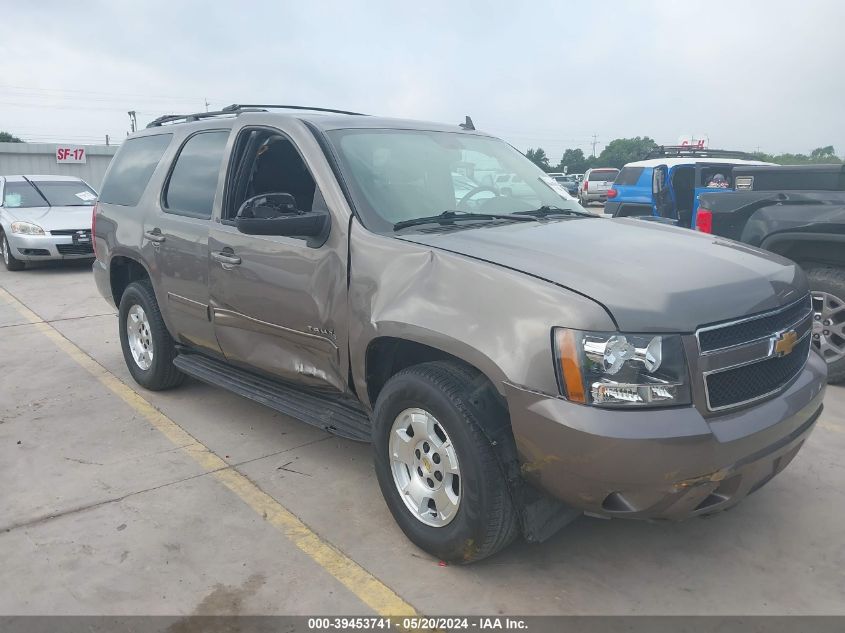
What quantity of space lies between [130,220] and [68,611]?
120 inches

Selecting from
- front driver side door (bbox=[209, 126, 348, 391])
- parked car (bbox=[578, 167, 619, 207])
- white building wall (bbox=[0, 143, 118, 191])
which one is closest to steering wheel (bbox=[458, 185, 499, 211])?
front driver side door (bbox=[209, 126, 348, 391])

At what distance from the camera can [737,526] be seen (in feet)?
10.9

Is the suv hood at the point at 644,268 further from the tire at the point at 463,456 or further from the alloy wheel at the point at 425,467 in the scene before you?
the alloy wheel at the point at 425,467

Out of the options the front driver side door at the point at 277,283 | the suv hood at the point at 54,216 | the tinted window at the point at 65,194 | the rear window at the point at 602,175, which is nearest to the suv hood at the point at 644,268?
the front driver side door at the point at 277,283

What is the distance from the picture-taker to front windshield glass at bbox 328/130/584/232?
347cm

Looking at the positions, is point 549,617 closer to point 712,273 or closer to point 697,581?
point 697,581

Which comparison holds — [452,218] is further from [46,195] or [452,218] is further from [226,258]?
[46,195]

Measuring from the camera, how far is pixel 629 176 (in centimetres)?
1412

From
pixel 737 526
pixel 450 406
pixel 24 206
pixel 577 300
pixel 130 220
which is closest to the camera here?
pixel 577 300

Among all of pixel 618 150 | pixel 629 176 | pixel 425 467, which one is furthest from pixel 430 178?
pixel 618 150

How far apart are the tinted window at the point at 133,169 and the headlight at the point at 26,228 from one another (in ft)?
20.8

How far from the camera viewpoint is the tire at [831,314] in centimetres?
513

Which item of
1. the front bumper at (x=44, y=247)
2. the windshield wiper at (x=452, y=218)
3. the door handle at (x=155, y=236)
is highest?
the windshield wiper at (x=452, y=218)

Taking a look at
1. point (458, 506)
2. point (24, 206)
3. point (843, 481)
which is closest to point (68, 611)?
point (458, 506)
